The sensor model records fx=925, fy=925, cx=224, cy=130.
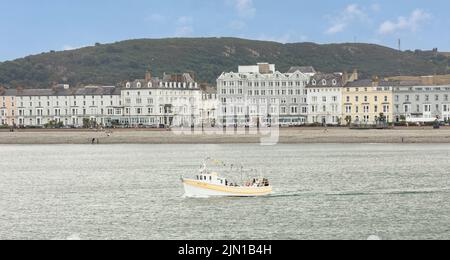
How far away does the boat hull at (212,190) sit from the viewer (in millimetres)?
54094

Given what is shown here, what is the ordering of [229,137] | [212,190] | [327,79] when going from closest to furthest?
[212,190] → [229,137] → [327,79]

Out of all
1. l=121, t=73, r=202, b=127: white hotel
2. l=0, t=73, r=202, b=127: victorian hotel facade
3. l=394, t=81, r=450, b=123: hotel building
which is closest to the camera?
l=394, t=81, r=450, b=123: hotel building

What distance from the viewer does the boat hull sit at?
54.1 m

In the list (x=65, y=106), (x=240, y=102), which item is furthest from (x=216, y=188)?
(x=65, y=106)

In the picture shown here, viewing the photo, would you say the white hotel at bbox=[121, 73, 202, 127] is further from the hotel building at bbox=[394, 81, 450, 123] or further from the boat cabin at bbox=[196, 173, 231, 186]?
the boat cabin at bbox=[196, 173, 231, 186]

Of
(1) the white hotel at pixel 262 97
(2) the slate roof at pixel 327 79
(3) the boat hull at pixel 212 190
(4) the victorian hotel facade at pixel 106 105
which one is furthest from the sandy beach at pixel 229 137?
(3) the boat hull at pixel 212 190

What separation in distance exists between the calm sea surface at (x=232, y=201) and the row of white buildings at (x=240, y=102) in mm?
59909

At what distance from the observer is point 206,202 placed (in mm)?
52531

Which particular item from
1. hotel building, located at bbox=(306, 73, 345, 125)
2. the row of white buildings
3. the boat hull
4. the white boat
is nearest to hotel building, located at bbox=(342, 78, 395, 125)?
the row of white buildings

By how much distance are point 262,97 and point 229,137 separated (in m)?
38.2

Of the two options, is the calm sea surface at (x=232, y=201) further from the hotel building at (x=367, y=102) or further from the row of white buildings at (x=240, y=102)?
the row of white buildings at (x=240, y=102)

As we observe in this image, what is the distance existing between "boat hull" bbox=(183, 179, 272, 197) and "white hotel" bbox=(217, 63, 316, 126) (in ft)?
342

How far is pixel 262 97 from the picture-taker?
161 metres

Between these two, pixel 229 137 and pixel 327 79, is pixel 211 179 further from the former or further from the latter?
pixel 327 79
